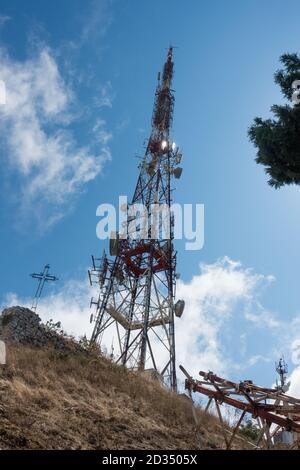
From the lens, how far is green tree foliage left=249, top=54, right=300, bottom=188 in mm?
8828

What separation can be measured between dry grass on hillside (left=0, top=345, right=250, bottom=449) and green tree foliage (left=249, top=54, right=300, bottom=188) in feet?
21.9

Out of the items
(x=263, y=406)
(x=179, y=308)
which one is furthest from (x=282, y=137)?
(x=179, y=308)

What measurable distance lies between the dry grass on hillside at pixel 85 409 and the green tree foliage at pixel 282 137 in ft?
21.9

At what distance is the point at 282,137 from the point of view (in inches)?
349

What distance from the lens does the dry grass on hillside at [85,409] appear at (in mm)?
6516

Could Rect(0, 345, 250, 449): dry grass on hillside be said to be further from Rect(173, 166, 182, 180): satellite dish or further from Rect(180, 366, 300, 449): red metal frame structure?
Rect(173, 166, 182, 180): satellite dish

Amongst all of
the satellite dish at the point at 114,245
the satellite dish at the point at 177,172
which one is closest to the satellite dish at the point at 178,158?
the satellite dish at the point at 177,172

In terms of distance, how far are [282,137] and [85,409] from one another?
774cm

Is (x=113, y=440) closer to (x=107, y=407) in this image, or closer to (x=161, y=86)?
(x=107, y=407)

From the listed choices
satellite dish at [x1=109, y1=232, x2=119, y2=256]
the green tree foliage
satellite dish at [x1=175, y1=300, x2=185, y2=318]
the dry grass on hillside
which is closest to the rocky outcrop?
the dry grass on hillside
